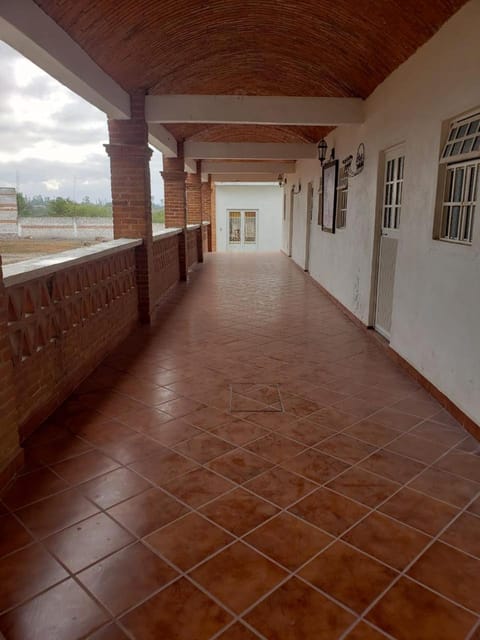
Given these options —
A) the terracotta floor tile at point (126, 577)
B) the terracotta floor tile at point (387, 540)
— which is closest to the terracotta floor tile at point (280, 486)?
the terracotta floor tile at point (387, 540)

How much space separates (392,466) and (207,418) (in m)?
1.29

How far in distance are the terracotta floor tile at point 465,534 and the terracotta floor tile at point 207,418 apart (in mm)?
1572

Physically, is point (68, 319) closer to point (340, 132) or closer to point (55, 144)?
point (55, 144)

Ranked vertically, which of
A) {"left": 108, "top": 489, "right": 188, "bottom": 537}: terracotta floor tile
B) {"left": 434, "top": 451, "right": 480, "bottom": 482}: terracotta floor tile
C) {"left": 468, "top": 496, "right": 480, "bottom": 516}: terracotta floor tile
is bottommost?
{"left": 434, "top": 451, "right": 480, "bottom": 482}: terracotta floor tile

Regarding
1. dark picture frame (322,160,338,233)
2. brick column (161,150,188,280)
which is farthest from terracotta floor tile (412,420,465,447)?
brick column (161,150,188,280)

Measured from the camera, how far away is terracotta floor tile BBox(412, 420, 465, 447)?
3.12m

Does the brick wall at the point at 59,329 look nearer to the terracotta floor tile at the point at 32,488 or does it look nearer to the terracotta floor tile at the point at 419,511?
the terracotta floor tile at the point at 32,488

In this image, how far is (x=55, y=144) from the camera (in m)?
4.16

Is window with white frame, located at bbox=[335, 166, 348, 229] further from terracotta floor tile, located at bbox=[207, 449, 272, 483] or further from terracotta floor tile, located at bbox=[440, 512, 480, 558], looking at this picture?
terracotta floor tile, located at bbox=[440, 512, 480, 558]

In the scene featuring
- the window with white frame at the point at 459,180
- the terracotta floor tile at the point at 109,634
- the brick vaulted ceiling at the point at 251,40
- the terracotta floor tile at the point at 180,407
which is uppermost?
the brick vaulted ceiling at the point at 251,40

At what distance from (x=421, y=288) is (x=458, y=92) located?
155 centimetres

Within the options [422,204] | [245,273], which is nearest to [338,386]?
[422,204]

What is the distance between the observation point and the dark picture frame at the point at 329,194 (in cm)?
816

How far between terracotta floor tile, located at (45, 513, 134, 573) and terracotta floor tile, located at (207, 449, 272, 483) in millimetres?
680
